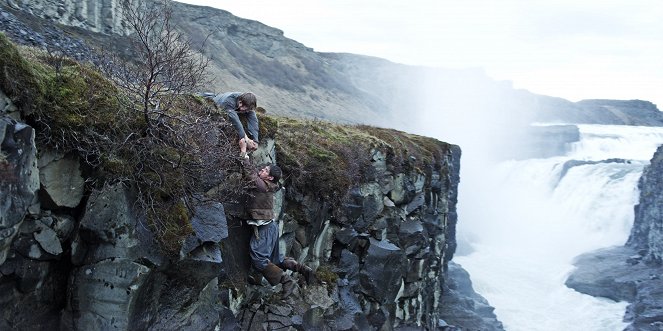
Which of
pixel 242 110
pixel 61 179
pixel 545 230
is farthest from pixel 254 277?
pixel 545 230

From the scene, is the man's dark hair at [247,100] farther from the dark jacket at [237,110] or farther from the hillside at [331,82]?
the hillside at [331,82]

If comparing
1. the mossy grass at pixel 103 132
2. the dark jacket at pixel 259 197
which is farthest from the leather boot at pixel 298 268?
the mossy grass at pixel 103 132

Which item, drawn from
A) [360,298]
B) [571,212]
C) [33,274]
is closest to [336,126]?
[360,298]

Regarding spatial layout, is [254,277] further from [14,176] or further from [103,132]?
[14,176]

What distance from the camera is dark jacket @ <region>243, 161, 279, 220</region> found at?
743 centimetres

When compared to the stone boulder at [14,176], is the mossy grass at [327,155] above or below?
below

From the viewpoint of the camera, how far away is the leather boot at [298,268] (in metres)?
8.33

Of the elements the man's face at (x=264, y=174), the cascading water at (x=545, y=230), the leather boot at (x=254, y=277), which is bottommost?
the cascading water at (x=545, y=230)

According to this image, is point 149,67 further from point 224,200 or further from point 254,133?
point 254,133

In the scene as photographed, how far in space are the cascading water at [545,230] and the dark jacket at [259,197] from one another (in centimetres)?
2515

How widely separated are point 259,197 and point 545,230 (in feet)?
156

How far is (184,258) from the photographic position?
5961 millimetres

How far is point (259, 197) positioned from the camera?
7477 mm

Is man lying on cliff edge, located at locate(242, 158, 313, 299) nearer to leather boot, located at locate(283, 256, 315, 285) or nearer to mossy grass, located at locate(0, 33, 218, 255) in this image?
leather boot, located at locate(283, 256, 315, 285)
